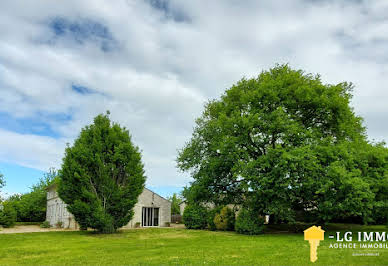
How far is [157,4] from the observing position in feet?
57.1

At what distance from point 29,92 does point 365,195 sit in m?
21.7

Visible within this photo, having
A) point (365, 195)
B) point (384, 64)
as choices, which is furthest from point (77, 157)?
point (384, 64)

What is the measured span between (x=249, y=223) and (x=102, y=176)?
11.7 metres

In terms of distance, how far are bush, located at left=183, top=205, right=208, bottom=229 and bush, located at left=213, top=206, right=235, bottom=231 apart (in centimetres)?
153

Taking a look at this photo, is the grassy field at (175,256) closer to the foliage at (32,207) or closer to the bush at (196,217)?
the bush at (196,217)

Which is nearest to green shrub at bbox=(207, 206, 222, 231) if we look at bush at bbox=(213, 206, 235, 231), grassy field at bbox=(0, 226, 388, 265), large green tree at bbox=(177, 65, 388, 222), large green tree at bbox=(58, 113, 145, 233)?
bush at bbox=(213, 206, 235, 231)

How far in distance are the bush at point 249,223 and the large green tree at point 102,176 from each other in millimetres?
8253

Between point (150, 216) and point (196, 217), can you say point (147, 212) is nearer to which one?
point (150, 216)

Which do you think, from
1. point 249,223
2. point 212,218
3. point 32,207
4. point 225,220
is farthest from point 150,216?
point 32,207

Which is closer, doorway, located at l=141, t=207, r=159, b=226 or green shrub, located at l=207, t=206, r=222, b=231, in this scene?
green shrub, located at l=207, t=206, r=222, b=231

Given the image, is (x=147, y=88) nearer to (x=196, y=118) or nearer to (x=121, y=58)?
(x=121, y=58)

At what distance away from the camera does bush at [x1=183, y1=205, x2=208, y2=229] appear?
30266 millimetres

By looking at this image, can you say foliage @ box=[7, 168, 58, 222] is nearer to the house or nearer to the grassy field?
the house

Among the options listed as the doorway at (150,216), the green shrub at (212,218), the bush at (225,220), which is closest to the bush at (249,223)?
the bush at (225,220)
